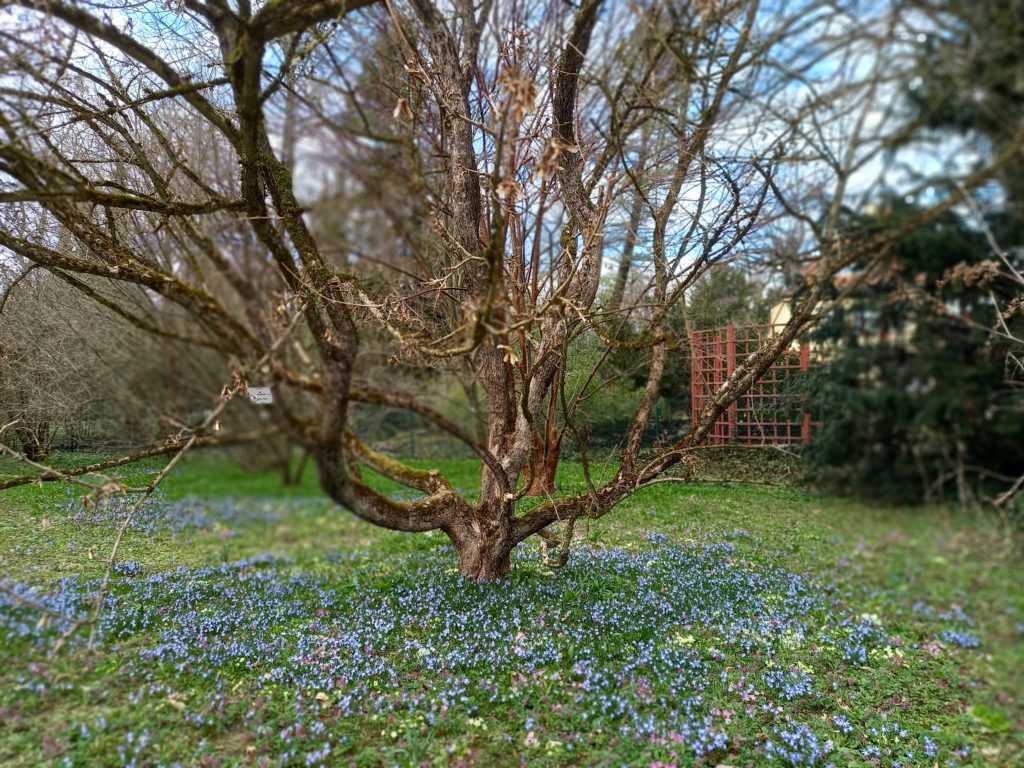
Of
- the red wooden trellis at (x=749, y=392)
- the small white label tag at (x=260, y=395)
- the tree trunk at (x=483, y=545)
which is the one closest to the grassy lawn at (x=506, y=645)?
the tree trunk at (x=483, y=545)

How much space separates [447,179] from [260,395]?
9.07 feet

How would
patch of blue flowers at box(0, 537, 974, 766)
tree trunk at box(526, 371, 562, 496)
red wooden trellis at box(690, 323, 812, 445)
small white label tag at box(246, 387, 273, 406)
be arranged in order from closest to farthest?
small white label tag at box(246, 387, 273, 406), patch of blue flowers at box(0, 537, 974, 766), red wooden trellis at box(690, 323, 812, 445), tree trunk at box(526, 371, 562, 496)

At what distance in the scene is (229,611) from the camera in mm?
3197

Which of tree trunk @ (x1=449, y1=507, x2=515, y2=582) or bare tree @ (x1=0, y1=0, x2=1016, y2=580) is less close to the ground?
bare tree @ (x1=0, y1=0, x2=1016, y2=580)

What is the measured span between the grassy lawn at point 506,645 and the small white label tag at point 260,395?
0.89 feet

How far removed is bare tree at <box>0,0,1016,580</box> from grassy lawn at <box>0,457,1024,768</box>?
61cm

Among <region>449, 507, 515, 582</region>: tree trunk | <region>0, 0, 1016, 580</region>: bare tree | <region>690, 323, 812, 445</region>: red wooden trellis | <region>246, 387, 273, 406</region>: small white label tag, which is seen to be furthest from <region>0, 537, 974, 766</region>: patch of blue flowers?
<region>246, 387, 273, 406</region>: small white label tag

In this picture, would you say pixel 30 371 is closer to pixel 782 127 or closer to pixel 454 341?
pixel 454 341

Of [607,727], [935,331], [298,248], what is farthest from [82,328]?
[935,331]

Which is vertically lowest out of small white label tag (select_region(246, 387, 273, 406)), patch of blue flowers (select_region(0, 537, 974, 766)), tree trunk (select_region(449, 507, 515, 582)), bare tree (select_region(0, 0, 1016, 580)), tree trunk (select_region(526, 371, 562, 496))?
patch of blue flowers (select_region(0, 537, 974, 766))

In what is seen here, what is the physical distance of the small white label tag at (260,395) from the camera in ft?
6.48

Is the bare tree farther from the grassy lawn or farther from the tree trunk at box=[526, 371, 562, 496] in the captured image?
the grassy lawn

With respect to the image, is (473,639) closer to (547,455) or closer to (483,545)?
(483,545)

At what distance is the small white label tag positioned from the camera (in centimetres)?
198
